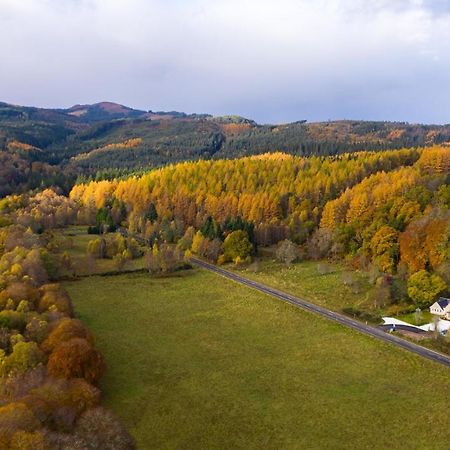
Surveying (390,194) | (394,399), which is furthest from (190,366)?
(390,194)

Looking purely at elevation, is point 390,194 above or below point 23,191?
above

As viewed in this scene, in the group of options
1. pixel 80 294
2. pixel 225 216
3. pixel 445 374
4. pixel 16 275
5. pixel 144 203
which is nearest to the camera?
pixel 445 374

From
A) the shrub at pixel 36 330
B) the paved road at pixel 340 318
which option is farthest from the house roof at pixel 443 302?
the shrub at pixel 36 330

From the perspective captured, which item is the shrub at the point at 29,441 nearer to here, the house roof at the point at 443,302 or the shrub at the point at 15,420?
the shrub at the point at 15,420

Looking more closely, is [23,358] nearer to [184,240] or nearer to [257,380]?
[257,380]

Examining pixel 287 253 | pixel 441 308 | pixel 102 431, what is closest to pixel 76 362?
pixel 102 431

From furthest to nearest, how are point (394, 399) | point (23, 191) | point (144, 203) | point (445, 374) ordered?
1. point (23, 191)
2. point (144, 203)
3. point (445, 374)
4. point (394, 399)

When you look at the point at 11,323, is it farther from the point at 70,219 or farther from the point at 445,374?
the point at 70,219
